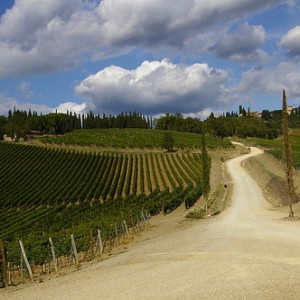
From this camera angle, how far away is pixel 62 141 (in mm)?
132875

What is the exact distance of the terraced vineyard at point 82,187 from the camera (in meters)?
51.8

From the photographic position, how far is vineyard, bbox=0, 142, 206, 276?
4958cm

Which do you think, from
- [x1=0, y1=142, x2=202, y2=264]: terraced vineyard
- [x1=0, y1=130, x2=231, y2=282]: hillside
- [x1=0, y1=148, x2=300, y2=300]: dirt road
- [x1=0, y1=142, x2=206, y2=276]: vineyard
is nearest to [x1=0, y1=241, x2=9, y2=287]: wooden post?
[x1=0, y1=148, x2=300, y2=300]: dirt road

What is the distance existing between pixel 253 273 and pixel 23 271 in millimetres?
12095

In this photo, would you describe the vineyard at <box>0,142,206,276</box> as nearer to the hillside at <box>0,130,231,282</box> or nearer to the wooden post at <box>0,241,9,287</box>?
the hillside at <box>0,130,231,282</box>

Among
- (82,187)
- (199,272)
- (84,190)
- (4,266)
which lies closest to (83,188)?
(82,187)

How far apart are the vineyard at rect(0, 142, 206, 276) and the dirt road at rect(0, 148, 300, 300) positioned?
8.99m

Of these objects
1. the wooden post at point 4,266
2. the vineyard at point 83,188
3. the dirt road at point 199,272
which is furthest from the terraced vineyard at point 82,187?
the wooden post at point 4,266

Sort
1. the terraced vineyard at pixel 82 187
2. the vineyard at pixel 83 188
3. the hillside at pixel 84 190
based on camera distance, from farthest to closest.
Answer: the terraced vineyard at pixel 82 187
the vineyard at pixel 83 188
the hillside at pixel 84 190

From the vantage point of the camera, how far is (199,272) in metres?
15.4

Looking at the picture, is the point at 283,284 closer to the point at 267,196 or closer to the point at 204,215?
the point at 204,215

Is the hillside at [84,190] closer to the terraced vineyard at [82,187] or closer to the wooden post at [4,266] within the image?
the terraced vineyard at [82,187]

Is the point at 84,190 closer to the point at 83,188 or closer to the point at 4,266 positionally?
the point at 83,188

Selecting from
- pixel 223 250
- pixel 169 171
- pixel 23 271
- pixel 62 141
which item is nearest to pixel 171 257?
pixel 223 250
